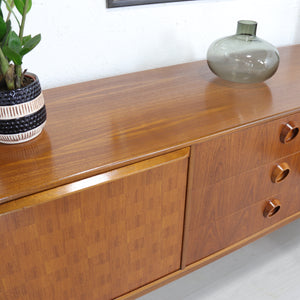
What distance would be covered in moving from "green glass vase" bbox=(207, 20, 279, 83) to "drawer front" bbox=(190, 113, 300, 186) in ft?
0.54

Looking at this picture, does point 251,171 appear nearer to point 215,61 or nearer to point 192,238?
point 192,238

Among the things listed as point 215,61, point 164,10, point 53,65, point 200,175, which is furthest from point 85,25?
point 200,175

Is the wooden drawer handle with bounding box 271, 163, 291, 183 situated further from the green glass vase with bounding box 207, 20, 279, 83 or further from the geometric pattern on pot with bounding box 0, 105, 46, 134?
the geometric pattern on pot with bounding box 0, 105, 46, 134

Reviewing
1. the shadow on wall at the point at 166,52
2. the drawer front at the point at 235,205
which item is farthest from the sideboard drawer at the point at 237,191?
the shadow on wall at the point at 166,52

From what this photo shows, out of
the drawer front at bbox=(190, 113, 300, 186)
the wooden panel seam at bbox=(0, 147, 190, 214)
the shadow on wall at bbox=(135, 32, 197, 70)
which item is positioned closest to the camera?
the wooden panel seam at bbox=(0, 147, 190, 214)

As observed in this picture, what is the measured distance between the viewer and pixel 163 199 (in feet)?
2.64

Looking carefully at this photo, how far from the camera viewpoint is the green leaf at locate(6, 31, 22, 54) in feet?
2.15

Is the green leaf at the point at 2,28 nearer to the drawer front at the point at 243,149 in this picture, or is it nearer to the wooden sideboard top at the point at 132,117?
the wooden sideboard top at the point at 132,117

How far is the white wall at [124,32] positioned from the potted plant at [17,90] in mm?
234

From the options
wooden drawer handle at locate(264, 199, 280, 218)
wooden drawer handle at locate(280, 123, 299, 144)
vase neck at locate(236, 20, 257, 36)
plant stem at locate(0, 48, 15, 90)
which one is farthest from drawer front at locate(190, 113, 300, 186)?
plant stem at locate(0, 48, 15, 90)

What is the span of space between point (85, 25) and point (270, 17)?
0.67 meters

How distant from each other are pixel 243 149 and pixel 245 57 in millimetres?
278

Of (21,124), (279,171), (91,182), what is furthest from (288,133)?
(21,124)

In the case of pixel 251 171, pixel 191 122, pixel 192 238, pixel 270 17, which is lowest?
pixel 192 238
